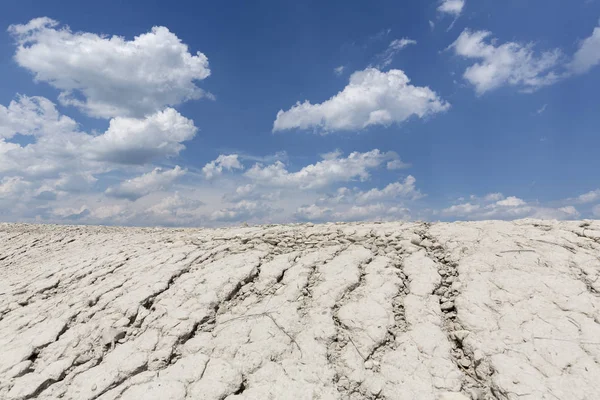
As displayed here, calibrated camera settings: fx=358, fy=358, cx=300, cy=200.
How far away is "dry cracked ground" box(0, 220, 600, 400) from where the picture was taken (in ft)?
16.2

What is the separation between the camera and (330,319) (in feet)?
19.6

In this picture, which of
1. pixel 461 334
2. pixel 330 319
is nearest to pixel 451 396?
pixel 461 334

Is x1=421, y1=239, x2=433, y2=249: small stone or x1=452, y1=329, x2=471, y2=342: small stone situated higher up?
x1=421, y1=239, x2=433, y2=249: small stone

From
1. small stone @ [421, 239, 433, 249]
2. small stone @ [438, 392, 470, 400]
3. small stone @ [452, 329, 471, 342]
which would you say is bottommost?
small stone @ [438, 392, 470, 400]

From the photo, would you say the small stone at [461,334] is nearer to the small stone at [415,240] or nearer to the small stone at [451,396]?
the small stone at [451,396]

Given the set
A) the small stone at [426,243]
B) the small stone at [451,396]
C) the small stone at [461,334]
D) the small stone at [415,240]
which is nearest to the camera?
the small stone at [451,396]

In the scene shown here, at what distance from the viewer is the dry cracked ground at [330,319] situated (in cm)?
493

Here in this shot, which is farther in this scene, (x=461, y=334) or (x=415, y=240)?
(x=415, y=240)

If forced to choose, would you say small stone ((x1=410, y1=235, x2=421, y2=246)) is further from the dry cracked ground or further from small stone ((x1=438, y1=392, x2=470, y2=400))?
small stone ((x1=438, y1=392, x2=470, y2=400))

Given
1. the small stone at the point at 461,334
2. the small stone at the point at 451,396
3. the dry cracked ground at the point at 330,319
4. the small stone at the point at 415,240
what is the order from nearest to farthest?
the small stone at the point at 451,396
the dry cracked ground at the point at 330,319
the small stone at the point at 461,334
the small stone at the point at 415,240

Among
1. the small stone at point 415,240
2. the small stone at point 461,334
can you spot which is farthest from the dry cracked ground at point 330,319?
the small stone at point 415,240

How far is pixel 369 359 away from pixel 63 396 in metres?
4.54

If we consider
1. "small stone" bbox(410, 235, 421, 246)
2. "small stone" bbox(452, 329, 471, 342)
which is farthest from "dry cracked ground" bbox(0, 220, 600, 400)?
"small stone" bbox(410, 235, 421, 246)

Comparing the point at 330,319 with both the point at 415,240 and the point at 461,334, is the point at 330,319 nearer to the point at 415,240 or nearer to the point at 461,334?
the point at 461,334
